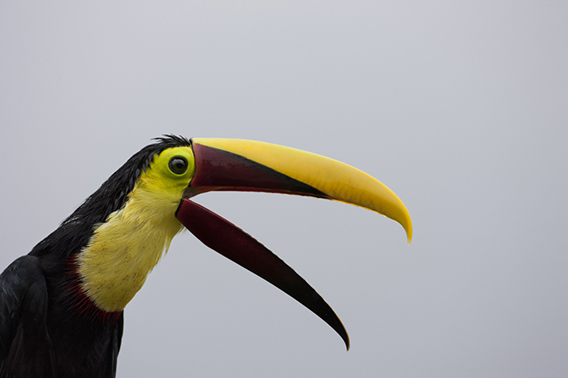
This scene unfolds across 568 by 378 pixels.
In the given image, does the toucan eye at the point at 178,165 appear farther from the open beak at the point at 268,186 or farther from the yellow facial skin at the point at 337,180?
the yellow facial skin at the point at 337,180

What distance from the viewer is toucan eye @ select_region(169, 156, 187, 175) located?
2.87ft

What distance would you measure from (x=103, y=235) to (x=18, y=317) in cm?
24

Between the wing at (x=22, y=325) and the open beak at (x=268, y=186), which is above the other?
the open beak at (x=268, y=186)

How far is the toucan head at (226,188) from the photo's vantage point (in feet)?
2.75

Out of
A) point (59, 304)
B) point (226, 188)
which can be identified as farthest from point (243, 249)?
point (59, 304)

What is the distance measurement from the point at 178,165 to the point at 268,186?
0.64 ft

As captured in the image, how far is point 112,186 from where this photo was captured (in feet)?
2.93

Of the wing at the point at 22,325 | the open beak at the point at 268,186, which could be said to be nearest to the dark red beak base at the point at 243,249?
the open beak at the point at 268,186

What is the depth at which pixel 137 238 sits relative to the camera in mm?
852

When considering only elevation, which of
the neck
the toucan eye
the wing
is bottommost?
the wing

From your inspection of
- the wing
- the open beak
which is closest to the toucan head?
the open beak

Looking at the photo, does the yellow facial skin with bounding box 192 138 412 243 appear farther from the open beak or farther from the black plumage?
the black plumage

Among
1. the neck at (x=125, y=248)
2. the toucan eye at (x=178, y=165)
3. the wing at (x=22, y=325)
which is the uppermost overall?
the toucan eye at (x=178, y=165)

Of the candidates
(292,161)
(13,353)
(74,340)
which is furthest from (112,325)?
(292,161)
